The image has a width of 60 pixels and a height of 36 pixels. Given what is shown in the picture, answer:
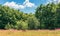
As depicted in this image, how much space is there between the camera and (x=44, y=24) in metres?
45.2

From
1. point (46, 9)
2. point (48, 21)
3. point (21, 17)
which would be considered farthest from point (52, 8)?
point (21, 17)

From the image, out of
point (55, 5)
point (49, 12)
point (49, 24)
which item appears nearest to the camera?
point (49, 24)

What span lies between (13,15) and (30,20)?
13.2m

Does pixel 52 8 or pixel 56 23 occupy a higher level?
pixel 52 8

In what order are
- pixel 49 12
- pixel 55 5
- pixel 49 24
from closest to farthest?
pixel 49 24
pixel 49 12
pixel 55 5

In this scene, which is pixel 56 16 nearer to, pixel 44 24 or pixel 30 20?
pixel 44 24

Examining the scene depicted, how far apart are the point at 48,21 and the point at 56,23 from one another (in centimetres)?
221

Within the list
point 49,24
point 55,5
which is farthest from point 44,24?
point 55,5

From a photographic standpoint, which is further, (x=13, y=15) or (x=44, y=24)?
(x=13, y=15)

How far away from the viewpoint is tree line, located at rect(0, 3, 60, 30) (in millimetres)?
41781

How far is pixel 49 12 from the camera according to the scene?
Answer: 158 ft

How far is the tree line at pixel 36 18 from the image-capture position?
41781mm

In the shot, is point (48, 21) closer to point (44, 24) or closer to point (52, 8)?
point (44, 24)

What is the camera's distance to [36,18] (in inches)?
1784
